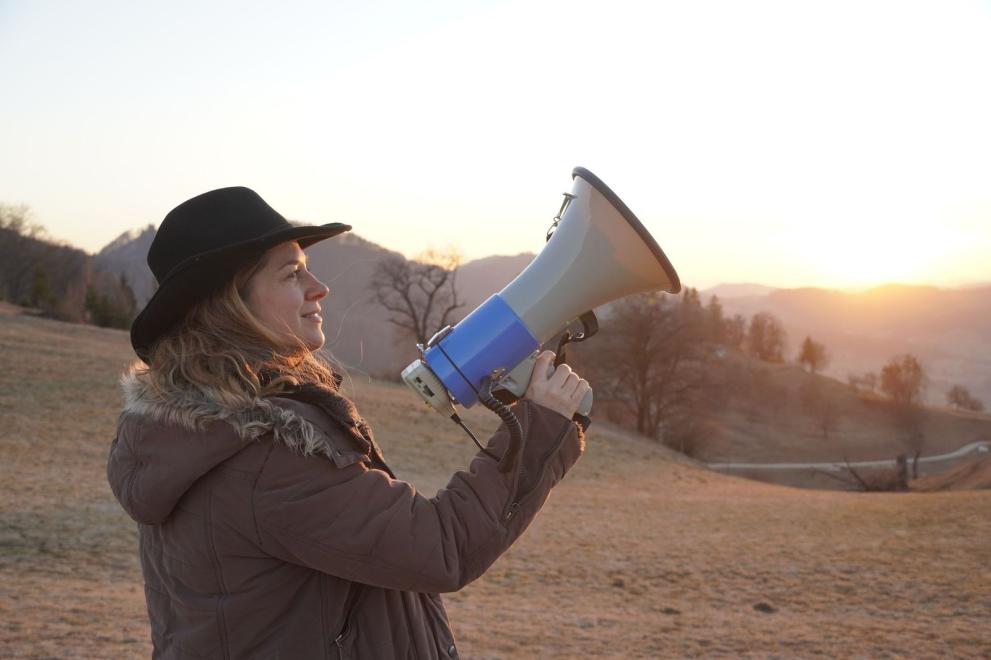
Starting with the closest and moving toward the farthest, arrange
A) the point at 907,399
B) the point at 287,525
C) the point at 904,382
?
the point at 287,525, the point at 907,399, the point at 904,382

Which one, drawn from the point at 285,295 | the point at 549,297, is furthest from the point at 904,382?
the point at 285,295

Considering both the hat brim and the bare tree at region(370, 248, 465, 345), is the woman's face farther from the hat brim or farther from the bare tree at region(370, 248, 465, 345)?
the bare tree at region(370, 248, 465, 345)

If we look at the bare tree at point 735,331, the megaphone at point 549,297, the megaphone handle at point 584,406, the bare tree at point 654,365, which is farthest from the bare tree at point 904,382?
the megaphone handle at point 584,406

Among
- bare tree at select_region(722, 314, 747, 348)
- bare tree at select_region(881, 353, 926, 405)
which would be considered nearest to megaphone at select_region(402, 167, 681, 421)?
bare tree at select_region(881, 353, 926, 405)

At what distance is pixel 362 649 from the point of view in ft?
5.61

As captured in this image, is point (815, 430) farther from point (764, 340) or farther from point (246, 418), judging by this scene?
point (246, 418)

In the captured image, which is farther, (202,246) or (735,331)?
(735,331)

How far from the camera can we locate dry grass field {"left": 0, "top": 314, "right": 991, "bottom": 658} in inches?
256

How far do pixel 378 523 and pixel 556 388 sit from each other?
620 mm

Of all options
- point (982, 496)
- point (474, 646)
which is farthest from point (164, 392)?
point (982, 496)

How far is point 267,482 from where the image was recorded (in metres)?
1.56

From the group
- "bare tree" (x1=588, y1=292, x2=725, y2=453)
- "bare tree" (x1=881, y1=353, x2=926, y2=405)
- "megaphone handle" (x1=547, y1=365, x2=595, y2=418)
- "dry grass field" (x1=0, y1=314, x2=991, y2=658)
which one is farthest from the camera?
"bare tree" (x1=881, y1=353, x2=926, y2=405)

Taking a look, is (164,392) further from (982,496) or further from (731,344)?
(731,344)

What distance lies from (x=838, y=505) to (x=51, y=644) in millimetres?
15637
